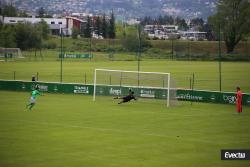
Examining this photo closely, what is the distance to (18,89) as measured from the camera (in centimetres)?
5588

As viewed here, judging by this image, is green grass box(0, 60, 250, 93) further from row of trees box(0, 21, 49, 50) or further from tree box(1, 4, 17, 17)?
tree box(1, 4, 17, 17)

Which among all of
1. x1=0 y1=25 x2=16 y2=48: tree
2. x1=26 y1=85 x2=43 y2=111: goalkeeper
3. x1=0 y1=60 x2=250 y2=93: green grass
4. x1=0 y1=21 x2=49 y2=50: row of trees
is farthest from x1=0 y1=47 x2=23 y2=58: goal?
x1=26 y1=85 x2=43 y2=111: goalkeeper

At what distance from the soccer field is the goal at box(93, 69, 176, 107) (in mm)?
859

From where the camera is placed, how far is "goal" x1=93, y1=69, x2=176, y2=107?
4622cm

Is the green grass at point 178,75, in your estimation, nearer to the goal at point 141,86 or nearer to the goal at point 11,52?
the goal at point 11,52

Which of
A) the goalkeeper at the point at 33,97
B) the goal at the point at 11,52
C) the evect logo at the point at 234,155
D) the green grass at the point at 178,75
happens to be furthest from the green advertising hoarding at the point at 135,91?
the goal at the point at 11,52

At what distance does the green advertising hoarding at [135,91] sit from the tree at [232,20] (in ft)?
212

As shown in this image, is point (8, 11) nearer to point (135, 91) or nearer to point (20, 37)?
point (20, 37)

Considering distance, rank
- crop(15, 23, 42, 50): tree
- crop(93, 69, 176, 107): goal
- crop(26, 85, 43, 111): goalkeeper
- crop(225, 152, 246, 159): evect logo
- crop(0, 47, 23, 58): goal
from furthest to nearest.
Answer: crop(15, 23, 42, 50): tree → crop(0, 47, 23, 58): goal → crop(93, 69, 176, 107): goal → crop(26, 85, 43, 111): goalkeeper → crop(225, 152, 246, 159): evect logo

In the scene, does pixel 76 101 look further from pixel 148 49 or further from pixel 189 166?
pixel 148 49

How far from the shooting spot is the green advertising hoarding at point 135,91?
150 ft

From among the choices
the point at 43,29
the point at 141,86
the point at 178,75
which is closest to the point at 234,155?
the point at 141,86

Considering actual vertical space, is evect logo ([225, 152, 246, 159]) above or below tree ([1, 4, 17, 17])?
below

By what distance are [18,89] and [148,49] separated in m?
67.5
